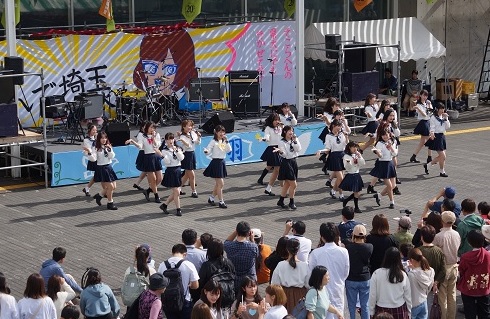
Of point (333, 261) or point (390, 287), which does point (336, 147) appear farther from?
point (390, 287)

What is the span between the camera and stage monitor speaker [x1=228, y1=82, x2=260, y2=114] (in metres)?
24.8

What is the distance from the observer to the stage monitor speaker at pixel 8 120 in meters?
19.9

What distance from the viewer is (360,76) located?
965 inches

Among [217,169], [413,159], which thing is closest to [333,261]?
[217,169]

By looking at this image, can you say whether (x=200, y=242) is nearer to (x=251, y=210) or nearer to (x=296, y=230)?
(x=296, y=230)

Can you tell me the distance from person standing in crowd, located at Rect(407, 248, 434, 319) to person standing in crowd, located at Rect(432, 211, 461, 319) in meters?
0.97

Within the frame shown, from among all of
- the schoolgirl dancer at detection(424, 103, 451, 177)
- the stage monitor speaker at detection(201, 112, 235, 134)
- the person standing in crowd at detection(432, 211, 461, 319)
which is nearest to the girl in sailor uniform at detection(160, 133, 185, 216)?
the stage monitor speaker at detection(201, 112, 235, 134)

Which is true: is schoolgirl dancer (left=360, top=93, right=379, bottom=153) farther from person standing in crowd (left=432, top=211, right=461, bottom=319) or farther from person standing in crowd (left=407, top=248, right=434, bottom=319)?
person standing in crowd (left=407, top=248, right=434, bottom=319)

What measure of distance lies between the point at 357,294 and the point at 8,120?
996cm

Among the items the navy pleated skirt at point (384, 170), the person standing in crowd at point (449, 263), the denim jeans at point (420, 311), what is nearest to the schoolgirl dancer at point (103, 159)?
the navy pleated skirt at point (384, 170)

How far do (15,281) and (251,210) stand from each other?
17.4 feet

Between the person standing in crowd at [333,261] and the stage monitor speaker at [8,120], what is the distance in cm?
1006

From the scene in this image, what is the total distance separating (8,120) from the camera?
2002cm

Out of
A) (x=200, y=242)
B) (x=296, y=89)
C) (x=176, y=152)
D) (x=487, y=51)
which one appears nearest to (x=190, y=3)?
(x=296, y=89)
